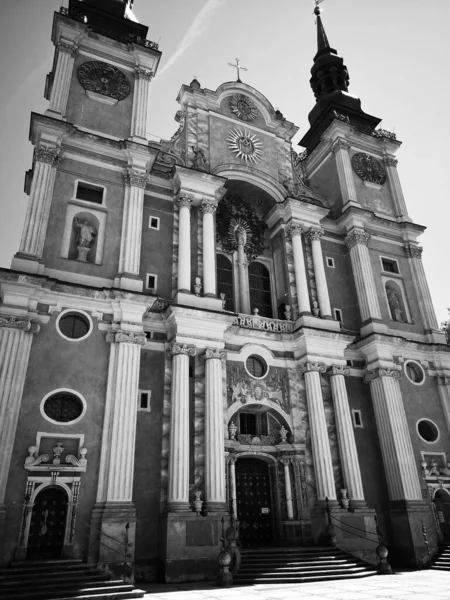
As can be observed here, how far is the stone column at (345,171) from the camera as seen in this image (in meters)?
26.0

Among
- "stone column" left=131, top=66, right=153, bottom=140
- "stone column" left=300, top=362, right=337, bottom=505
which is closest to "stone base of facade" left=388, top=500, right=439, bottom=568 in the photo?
"stone column" left=300, top=362, right=337, bottom=505

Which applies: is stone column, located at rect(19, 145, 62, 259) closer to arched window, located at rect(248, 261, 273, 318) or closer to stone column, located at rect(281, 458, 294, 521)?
arched window, located at rect(248, 261, 273, 318)

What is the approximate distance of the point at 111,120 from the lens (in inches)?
836

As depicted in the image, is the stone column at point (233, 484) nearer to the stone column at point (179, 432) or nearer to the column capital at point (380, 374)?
the stone column at point (179, 432)

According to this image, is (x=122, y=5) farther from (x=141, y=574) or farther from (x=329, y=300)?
(x=141, y=574)

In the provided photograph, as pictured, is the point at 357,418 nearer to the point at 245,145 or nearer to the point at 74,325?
the point at 74,325

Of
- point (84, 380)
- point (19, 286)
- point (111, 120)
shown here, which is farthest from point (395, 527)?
point (111, 120)

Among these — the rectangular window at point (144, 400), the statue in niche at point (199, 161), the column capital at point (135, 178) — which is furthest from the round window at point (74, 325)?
the statue in niche at point (199, 161)

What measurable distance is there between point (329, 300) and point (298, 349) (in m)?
3.35

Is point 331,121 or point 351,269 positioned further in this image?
point 331,121

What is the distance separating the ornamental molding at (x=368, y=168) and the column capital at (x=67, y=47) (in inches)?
617

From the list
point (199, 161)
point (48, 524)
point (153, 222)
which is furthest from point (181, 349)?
point (199, 161)

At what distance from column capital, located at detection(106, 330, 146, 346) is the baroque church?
0.23ft

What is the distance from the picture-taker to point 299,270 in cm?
2247
